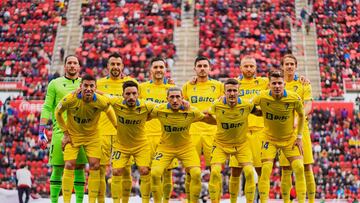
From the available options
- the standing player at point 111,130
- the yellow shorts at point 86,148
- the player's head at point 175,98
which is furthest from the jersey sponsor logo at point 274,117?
the yellow shorts at point 86,148

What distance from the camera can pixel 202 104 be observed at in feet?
35.3

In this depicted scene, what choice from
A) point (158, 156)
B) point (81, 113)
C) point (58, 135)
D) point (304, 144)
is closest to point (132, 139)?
point (158, 156)

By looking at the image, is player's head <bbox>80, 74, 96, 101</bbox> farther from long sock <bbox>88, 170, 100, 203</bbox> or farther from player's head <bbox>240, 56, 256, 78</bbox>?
player's head <bbox>240, 56, 256, 78</bbox>

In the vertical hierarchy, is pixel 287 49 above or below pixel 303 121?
above

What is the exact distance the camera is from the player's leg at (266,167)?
32.7 feet

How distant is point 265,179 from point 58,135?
352cm

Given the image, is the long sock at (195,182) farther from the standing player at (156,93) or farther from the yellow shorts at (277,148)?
the yellow shorts at (277,148)

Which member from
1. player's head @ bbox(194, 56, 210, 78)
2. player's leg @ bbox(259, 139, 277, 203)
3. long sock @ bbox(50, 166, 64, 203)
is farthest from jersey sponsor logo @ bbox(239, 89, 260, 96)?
long sock @ bbox(50, 166, 64, 203)

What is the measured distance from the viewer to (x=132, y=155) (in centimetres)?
1002

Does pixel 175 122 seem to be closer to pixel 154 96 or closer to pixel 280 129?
pixel 154 96

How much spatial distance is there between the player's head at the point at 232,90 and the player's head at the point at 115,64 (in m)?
1.96

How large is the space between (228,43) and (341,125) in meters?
6.80

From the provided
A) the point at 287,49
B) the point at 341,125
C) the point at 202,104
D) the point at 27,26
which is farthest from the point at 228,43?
the point at 202,104

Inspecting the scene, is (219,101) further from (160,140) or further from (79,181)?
(79,181)
